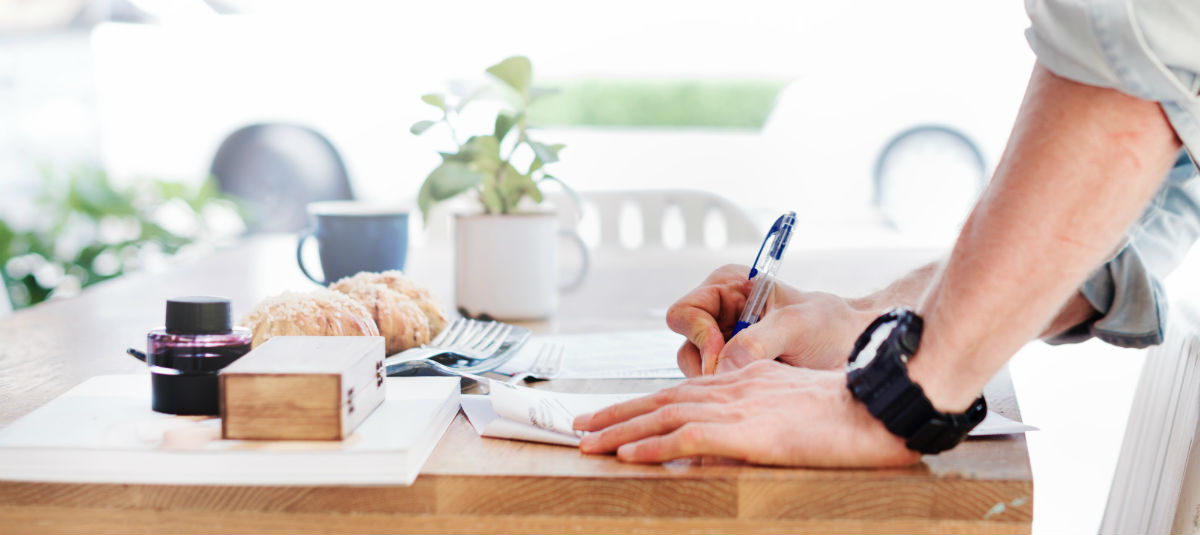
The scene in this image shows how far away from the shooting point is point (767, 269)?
91cm

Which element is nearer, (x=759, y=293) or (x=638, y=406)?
(x=638, y=406)

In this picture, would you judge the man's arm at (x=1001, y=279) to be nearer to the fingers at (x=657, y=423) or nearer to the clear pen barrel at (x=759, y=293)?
the fingers at (x=657, y=423)

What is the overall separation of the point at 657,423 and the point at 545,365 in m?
0.34

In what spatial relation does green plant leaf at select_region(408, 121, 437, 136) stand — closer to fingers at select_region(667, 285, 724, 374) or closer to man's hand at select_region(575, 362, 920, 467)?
fingers at select_region(667, 285, 724, 374)

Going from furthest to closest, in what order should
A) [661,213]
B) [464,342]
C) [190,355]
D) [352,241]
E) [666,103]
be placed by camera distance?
[666,103], [661,213], [352,241], [464,342], [190,355]

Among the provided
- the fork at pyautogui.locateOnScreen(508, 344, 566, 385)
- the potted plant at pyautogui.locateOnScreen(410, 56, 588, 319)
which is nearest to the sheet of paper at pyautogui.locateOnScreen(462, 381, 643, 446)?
the fork at pyautogui.locateOnScreen(508, 344, 566, 385)

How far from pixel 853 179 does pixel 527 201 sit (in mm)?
4335

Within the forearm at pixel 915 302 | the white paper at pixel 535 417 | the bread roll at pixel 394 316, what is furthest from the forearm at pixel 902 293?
the bread roll at pixel 394 316

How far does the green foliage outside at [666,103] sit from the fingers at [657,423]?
8219 millimetres

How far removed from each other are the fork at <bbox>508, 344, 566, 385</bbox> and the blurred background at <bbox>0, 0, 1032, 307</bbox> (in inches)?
103

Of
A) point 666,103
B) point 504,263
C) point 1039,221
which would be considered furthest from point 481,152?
point 666,103

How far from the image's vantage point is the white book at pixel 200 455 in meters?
0.58

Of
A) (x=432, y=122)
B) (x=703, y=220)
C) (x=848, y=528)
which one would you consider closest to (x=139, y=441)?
(x=848, y=528)

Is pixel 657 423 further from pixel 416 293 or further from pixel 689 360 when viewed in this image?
pixel 416 293
